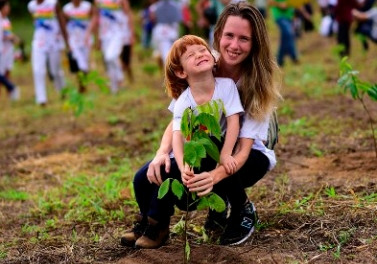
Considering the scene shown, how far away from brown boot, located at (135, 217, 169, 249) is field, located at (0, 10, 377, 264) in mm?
49

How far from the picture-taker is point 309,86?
838cm

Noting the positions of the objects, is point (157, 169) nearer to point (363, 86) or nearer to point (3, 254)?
point (3, 254)

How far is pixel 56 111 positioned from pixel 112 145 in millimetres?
2763

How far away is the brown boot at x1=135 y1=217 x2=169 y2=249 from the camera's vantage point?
3.32 metres

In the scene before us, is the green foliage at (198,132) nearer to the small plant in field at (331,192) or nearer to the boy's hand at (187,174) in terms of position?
A: the boy's hand at (187,174)

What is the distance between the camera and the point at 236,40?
10.9 feet

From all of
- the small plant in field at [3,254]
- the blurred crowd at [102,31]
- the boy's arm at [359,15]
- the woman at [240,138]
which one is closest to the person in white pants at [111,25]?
the blurred crowd at [102,31]

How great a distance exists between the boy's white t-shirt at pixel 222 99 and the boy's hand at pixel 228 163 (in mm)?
191

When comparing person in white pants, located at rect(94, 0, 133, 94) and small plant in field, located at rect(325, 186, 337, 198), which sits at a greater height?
person in white pants, located at rect(94, 0, 133, 94)

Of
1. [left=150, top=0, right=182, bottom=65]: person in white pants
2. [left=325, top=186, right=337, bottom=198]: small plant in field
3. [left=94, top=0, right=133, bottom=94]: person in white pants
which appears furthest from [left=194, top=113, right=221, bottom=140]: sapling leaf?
[left=150, top=0, right=182, bottom=65]: person in white pants

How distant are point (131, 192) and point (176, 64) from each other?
4.81ft

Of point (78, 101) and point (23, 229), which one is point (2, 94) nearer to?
point (78, 101)

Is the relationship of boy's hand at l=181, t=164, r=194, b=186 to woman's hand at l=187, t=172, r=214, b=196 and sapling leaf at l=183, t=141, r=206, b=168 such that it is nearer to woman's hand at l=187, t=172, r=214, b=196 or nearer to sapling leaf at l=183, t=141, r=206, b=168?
woman's hand at l=187, t=172, r=214, b=196

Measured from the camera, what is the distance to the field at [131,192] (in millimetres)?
3318
